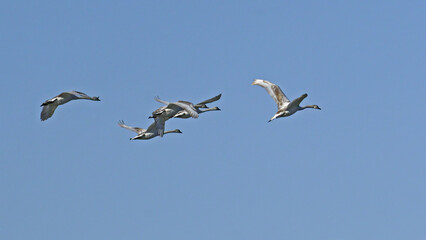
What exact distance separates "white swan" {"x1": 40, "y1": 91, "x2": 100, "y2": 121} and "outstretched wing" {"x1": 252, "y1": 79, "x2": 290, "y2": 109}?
13430 mm

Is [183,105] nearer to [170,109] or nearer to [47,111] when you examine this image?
[170,109]

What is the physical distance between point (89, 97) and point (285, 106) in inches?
605

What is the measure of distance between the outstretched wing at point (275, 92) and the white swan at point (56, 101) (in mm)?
13430

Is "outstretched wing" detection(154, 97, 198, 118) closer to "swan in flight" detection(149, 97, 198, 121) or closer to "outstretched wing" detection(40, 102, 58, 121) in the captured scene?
"swan in flight" detection(149, 97, 198, 121)

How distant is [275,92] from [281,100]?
99 centimetres

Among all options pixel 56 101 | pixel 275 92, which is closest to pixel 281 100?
pixel 275 92

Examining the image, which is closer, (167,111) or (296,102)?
(296,102)

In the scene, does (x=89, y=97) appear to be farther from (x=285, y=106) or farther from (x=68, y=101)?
(x=285, y=106)

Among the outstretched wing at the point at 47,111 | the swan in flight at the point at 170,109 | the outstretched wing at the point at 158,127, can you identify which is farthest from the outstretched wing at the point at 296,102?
the outstretched wing at the point at 47,111

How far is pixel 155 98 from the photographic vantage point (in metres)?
97.9

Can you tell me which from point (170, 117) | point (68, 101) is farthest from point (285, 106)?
point (68, 101)

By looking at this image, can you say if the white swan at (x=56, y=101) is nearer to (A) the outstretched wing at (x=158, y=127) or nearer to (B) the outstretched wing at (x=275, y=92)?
(A) the outstretched wing at (x=158, y=127)

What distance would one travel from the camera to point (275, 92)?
329 ft

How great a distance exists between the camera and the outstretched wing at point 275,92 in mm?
99375
